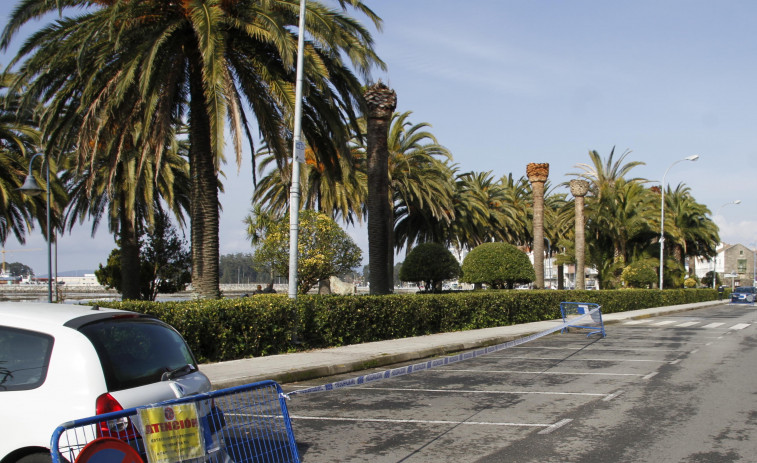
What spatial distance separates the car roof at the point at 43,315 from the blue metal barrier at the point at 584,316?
17388 mm

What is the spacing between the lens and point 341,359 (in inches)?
515

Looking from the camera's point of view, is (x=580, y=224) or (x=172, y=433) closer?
(x=172, y=433)

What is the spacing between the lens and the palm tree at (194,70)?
1390 cm

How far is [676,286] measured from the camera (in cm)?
5669

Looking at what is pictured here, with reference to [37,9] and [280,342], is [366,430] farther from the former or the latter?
[37,9]

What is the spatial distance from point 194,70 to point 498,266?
19.0 m

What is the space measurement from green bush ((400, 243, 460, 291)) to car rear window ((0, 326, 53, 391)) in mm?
26601

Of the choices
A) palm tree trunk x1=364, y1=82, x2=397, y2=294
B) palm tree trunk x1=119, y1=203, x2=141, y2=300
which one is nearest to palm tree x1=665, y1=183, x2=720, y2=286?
palm tree trunk x1=364, y1=82, x2=397, y2=294

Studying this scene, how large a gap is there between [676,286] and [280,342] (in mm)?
50555

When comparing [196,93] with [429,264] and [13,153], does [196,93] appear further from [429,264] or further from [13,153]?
[429,264]

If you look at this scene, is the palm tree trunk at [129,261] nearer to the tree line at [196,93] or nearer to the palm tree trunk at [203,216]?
the tree line at [196,93]

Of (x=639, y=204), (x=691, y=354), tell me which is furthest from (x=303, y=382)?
(x=639, y=204)

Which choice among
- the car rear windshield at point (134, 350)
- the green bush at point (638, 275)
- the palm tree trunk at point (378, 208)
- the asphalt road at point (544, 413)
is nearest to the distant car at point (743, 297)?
the green bush at point (638, 275)

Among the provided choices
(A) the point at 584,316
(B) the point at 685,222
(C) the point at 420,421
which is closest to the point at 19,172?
(A) the point at 584,316
